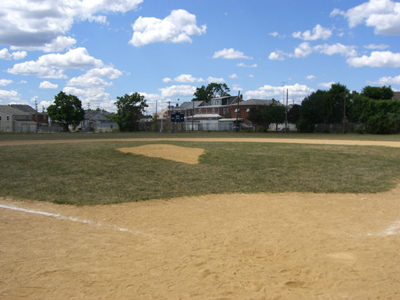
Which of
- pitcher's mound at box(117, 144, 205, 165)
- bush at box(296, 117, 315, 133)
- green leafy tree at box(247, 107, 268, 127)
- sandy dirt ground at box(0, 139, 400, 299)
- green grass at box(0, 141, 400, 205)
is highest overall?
green leafy tree at box(247, 107, 268, 127)

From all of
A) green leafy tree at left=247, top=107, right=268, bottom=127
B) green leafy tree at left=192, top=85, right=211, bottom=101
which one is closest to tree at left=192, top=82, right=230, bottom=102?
green leafy tree at left=192, top=85, right=211, bottom=101

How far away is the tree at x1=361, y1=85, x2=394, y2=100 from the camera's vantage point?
59.0 m

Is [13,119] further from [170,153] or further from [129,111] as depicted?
[170,153]

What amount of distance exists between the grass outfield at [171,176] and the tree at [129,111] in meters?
55.2

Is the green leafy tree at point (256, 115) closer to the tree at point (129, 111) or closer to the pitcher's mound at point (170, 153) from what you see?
the tree at point (129, 111)

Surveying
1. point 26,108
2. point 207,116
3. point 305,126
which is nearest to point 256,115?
point 305,126

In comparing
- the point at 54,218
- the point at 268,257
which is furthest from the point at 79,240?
the point at 268,257

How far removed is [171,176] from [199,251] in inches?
278

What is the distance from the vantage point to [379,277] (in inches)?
165

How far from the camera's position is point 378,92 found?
5900 centimetres

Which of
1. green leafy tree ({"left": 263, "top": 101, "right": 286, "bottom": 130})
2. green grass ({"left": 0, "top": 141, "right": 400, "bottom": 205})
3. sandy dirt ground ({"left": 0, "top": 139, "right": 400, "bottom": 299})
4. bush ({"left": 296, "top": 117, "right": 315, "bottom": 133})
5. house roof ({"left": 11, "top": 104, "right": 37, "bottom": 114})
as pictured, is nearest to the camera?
sandy dirt ground ({"left": 0, "top": 139, "right": 400, "bottom": 299})

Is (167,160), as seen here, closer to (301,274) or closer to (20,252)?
(20,252)

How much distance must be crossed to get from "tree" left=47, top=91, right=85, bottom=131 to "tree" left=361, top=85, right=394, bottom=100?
205 feet

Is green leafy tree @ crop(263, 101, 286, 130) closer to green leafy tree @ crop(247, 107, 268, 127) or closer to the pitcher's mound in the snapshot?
green leafy tree @ crop(247, 107, 268, 127)
